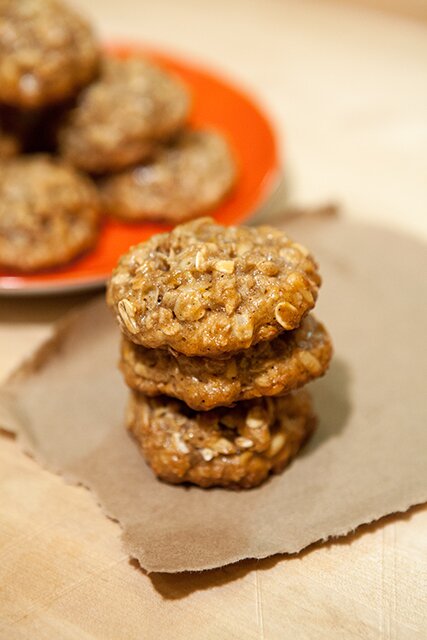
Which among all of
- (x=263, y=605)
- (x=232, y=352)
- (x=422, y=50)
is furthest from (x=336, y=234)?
(x=422, y=50)

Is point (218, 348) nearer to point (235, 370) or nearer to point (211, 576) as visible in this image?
point (235, 370)

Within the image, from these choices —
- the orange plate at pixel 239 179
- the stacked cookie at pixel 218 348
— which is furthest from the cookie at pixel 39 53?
the stacked cookie at pixel 218 348

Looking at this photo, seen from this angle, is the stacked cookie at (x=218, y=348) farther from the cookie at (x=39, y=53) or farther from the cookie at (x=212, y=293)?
the cookie at (x=39, y=53)

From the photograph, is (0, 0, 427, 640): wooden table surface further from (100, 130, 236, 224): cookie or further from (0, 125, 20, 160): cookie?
(0, 125, 20, 160): cookie

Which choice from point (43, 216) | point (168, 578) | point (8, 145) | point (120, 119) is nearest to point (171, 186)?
point (120, 119)

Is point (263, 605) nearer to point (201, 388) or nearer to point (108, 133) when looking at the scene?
point (201, 388)
